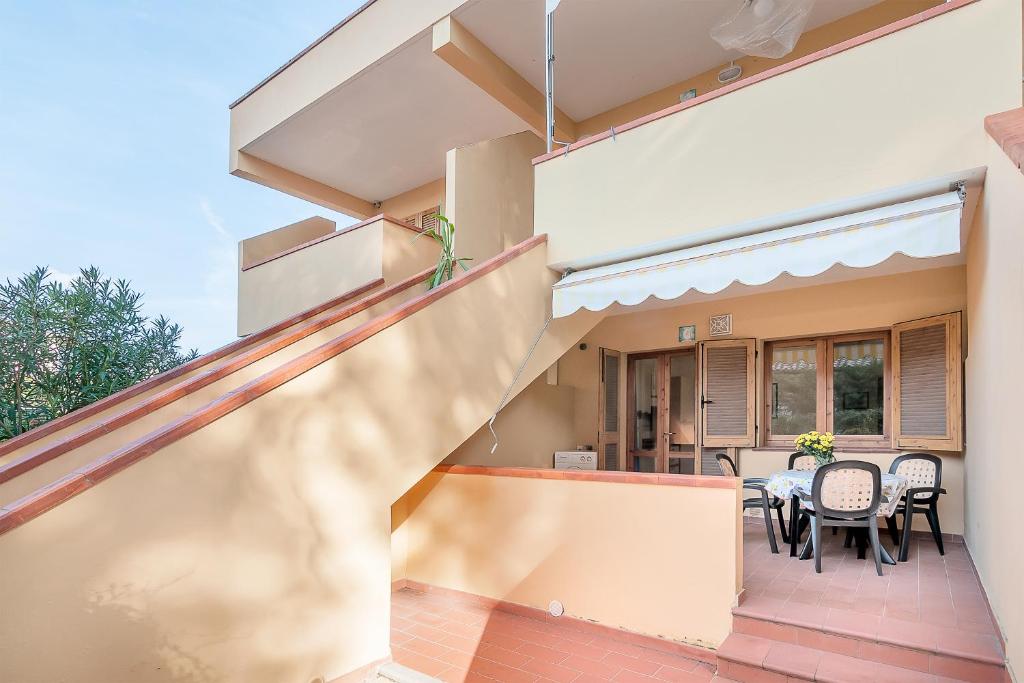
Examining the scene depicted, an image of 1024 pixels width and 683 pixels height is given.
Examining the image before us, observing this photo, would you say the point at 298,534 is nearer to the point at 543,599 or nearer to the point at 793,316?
the point at 543,599

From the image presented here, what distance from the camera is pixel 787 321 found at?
884 centimetres

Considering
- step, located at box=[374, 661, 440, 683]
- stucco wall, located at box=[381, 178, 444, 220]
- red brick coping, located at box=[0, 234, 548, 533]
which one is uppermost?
stucco wall, located at box=[381, 178, 444, 220]

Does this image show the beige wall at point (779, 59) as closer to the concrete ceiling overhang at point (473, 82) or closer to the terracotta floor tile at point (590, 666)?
the concrete ceiling overhang at point (473, 82)

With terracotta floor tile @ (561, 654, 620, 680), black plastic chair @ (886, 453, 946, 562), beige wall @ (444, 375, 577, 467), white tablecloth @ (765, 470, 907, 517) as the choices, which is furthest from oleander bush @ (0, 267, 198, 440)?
black plastic chair @ (886, 453, 946, 562)

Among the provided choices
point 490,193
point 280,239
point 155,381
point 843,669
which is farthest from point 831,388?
point 280,239

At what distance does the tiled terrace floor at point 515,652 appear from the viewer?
477cm

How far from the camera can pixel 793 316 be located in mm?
8789

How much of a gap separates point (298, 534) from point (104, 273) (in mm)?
8361

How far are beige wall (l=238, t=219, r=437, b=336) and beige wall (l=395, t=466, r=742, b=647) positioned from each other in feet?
11.9

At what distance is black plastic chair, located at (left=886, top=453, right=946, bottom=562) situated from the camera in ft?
21.1

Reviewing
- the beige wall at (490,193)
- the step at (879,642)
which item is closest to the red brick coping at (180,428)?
the beige wall at (490,193)

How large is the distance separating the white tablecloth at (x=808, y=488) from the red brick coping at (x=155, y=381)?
237 inches

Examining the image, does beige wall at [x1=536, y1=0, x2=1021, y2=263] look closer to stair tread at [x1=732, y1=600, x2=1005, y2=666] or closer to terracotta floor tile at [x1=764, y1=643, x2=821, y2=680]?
stair tread at [x1=732, y1=600, x2=1005, y2=666]

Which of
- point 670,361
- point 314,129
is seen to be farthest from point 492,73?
point 670,361
